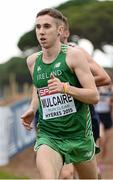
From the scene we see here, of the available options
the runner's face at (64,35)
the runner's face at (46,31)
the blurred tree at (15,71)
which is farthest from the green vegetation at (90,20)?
the runner's face at (46,31)

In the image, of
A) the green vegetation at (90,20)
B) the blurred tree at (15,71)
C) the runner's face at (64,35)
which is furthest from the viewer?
the blurred tree at (15,71)

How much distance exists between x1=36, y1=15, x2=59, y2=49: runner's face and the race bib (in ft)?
1.32

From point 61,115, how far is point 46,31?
2.43 ft

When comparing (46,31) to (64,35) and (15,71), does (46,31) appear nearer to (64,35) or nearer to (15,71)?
(64,35)

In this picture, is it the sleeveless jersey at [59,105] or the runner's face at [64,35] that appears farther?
the runner's face at [64,35]

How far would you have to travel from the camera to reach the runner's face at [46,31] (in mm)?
5887

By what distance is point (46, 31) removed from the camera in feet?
19.4

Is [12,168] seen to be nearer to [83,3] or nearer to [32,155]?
[32,155]

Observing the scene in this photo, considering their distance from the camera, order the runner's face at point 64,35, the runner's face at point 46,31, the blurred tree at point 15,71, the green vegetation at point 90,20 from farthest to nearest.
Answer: the blurred tree at point 15,71 → the green vegetation at point 90,20 → the runner's face at point 64,35 → the runner's face at point 46,31

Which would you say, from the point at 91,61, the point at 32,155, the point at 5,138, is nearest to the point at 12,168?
the point at 5,138

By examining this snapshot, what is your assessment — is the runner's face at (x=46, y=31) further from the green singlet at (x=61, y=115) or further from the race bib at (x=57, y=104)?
the race bib at (x=57, y=104)

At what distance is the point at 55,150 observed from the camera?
5883 mm

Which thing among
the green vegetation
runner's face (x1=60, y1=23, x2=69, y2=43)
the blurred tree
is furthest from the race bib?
the blurred tree

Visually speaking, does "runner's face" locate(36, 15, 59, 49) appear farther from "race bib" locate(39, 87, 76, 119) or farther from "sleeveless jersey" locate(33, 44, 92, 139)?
"race bib" locate(39, 87, 76, 119)
